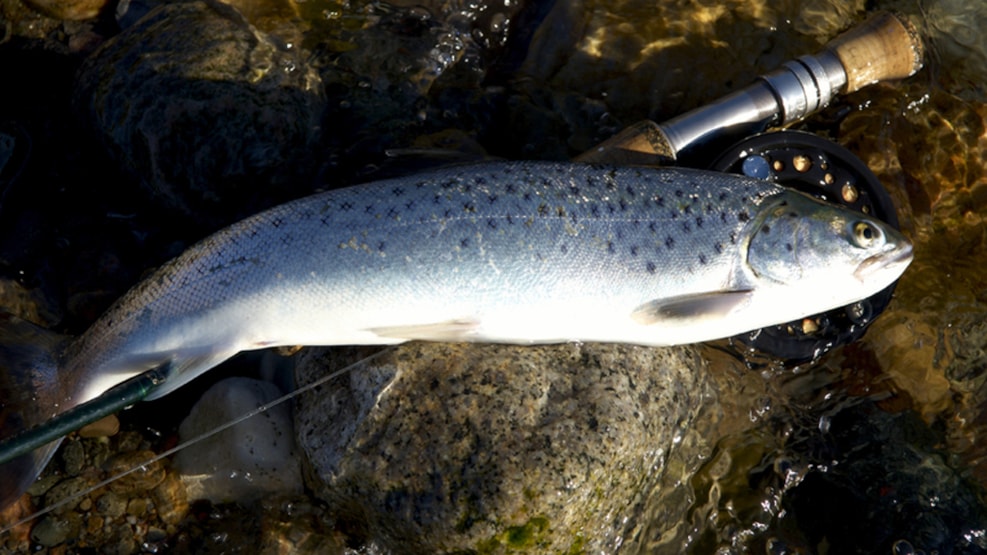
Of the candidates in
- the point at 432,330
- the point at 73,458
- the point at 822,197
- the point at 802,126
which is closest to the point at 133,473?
the point at 73,458

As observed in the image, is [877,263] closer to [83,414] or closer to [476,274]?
[476,274]

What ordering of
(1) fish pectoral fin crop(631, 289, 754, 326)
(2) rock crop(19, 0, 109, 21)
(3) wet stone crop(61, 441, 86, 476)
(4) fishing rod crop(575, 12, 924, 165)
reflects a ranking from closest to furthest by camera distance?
(1) fish pectoral fin crop(631, 289, 754, 326), (4) fishing rod crop(575, 12, 924, 165), (3) wet stone crop(61, 441, 86, 476), (2) rock crop(19, 0, 109, 21)

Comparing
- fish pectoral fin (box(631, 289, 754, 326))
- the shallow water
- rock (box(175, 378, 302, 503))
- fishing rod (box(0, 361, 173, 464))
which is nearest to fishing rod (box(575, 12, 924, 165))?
the shallow water

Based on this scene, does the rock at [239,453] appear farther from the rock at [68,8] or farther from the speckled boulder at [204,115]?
the rock at [68,8]

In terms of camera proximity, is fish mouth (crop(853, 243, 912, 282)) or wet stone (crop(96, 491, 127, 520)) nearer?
fish mouth (crop(853, 243, 912, 282))

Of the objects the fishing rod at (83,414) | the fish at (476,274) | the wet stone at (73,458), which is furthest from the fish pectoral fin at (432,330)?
the wet stone at (73,458)

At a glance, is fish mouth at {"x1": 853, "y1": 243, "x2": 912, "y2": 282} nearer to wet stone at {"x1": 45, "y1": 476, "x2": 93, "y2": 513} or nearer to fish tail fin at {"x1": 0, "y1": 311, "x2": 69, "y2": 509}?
fish tail fin at {"x1": 0, "y1": 311, "x2": 69, "y2": 509}
